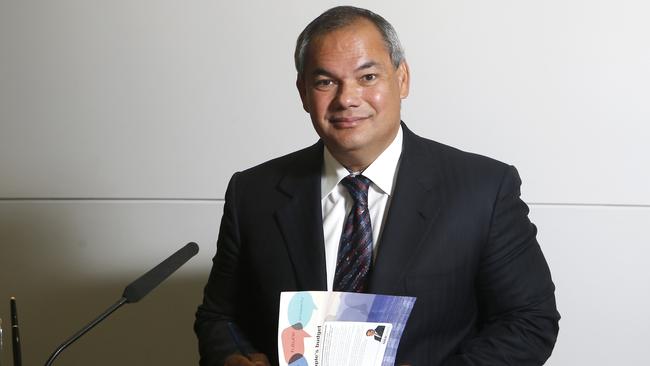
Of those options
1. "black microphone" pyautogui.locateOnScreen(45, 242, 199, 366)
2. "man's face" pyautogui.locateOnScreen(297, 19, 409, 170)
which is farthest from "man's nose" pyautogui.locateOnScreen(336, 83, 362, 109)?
"black microphone" pyautogui.locateOnScreen(45, 242, 199, 366)

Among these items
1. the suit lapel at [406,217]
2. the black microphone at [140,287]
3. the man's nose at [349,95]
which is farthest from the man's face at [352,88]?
the black microphone at [140,287]

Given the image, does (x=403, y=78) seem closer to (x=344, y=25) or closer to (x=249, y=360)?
(x=344, y=25)

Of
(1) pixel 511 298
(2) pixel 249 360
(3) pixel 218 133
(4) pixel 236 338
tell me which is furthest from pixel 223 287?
(3) pixel 218 133

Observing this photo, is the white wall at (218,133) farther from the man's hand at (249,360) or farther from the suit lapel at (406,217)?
the man's hand at (249,360)

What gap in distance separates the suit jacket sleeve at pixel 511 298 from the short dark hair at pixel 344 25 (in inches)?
15.5

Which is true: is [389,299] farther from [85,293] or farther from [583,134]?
[85,293]

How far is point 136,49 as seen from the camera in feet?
9.59

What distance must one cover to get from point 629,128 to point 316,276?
46.5 inches

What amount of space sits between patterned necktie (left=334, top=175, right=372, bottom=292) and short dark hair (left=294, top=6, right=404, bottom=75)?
300 millimetres

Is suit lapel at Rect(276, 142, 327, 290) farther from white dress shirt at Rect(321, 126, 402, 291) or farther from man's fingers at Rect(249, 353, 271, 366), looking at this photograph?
man's fingers at Rect(249, 353, 271, 366)

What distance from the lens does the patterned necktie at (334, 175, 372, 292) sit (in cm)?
190

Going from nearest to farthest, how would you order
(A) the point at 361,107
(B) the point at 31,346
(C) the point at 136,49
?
(A) the point at 361,107 < (C) the point at 136,49 < (B) the point at 31,346

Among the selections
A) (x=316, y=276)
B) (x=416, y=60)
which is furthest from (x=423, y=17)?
(x=316, y=276)

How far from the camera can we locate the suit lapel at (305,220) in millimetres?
1916
